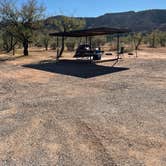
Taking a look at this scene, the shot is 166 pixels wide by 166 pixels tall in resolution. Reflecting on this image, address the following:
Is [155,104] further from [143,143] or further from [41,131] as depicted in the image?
[41,131]

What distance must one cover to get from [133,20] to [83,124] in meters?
121

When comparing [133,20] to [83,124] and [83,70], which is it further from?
[83,124]

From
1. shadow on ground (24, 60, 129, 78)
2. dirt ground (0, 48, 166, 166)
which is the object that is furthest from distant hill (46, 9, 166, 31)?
dirt ground (0, 48, 166, 166)

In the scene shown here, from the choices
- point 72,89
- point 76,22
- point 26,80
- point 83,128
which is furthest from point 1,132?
point 76,22

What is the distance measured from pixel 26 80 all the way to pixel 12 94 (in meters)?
3.20

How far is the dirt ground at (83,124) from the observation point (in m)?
4.95

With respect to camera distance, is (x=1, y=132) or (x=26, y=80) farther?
(x=26, y=80)

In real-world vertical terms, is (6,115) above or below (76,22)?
below

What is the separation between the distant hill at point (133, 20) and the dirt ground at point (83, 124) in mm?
103183

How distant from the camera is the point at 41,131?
6.26m

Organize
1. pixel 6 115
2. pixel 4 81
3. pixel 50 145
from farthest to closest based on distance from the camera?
1. pixel 4 81
2. pixel 6 115
3. pixel 50 145

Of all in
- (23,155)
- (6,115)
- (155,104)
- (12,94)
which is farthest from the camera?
(12,94)

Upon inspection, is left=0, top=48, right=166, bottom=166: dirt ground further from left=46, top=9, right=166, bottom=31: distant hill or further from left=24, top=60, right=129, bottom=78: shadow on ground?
left=46, top=9, right=166, bottom=31: distant hill

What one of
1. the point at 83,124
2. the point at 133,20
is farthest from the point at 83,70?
the point at 133,20
